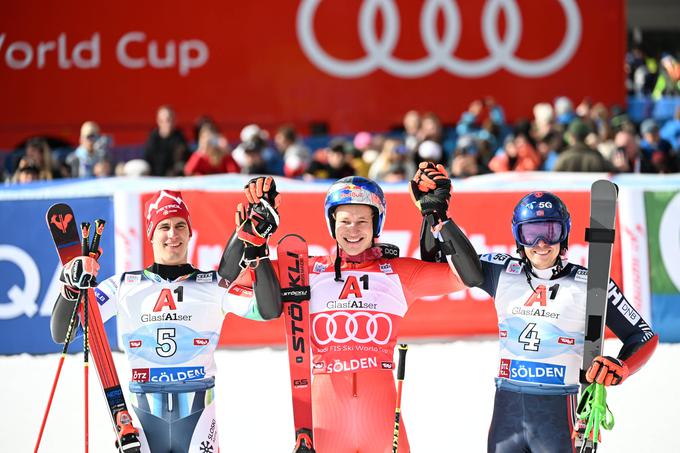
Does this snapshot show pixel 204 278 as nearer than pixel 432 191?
No

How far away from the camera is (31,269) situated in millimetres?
10391

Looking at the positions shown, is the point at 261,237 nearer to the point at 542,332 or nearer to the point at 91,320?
the point at 91,320

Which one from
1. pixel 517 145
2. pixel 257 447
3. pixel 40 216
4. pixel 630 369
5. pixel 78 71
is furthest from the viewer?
pixel 78 71

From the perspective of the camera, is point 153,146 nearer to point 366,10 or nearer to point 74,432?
point 366,10

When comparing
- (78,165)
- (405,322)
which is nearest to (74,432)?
(405,322)

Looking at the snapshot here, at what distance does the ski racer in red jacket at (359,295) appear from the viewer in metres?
5.46

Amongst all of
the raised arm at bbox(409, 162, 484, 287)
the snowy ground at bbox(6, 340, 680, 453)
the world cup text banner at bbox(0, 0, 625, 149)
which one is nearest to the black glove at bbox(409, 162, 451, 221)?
the raised arm at bbox(409, 162, 484, 287)

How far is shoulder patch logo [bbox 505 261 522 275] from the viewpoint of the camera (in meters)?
5.73

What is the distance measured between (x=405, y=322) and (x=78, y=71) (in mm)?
9937

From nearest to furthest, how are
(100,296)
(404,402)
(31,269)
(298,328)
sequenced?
(298,328) < (100,296) < (404,402) < (31,269)

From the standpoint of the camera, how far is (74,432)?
27.1 ft

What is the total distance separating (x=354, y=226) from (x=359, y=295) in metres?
0.35

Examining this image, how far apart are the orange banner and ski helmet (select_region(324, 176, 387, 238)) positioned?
4.62m

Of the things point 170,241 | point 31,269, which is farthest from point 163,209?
point 31,269
